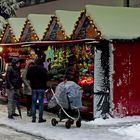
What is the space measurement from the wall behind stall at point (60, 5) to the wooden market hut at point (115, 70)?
6091 millimetres

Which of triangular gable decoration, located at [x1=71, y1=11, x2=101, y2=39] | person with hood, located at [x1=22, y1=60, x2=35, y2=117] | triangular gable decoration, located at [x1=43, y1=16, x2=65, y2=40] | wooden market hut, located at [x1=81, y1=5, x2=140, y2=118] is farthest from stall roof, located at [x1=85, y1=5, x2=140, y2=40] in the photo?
triangular gable decoration, located at [x1=43, y1=16, x2=65, y2=40]

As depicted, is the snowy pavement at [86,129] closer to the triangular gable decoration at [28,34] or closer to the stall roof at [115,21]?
the stall roof at [115,21]

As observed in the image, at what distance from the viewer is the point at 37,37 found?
20828mm

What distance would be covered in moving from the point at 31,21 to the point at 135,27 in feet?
19.5

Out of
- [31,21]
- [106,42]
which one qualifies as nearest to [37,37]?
[31,21]

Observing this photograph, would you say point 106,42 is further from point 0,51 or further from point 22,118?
point 0,51

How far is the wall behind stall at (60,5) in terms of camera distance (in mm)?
23661

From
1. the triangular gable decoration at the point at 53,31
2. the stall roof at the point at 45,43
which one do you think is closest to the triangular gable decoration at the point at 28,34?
the stall roof at the point at 45,43

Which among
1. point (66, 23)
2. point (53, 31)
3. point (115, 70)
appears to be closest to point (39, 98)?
point (115, 70)

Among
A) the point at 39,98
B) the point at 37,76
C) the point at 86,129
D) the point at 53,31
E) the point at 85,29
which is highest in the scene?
the point at 53,31

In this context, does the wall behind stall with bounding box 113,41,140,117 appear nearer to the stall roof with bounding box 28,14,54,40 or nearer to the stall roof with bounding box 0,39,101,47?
the stall roof with bounding box 0,39,101,47

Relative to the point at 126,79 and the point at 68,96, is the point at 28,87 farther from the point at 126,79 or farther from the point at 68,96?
the point at 126,79

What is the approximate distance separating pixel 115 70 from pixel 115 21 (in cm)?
158

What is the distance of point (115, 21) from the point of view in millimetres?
16750
